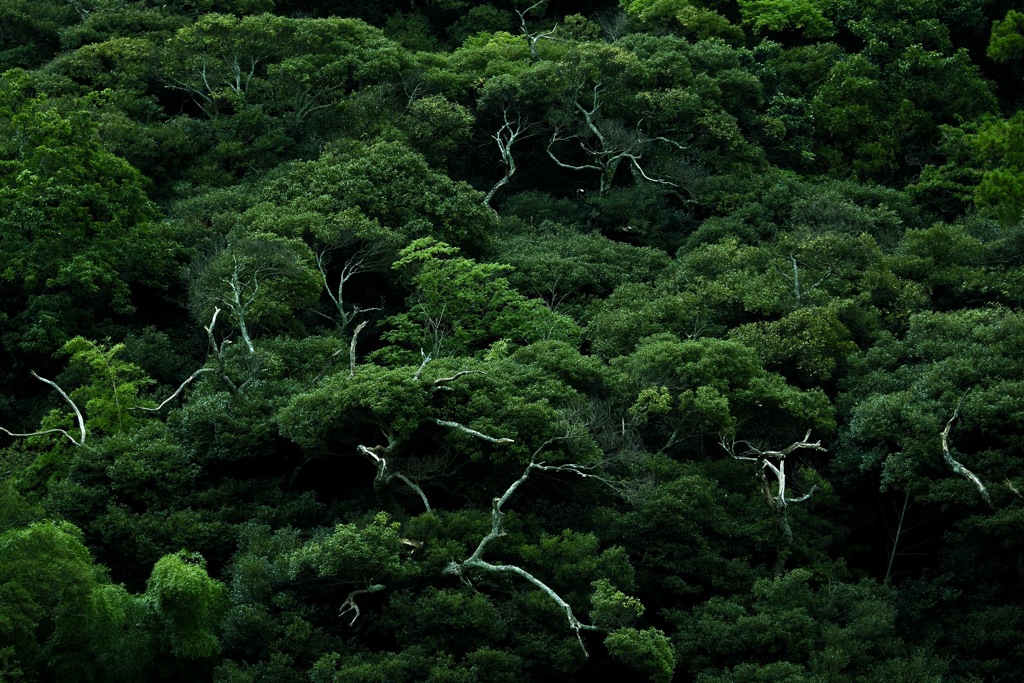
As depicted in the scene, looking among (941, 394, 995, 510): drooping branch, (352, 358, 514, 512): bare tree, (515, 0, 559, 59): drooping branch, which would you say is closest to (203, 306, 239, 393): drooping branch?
(352, 358, 514, 512): bare tree

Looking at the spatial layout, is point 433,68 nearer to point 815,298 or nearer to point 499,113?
point 499,113

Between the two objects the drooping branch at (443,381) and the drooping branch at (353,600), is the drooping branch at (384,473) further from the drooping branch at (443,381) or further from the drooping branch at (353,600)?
the drooping branch at (353,600)

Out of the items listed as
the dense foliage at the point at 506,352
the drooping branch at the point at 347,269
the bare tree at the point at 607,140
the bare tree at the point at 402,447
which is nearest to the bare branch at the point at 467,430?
the bare tree at the point at 402,447

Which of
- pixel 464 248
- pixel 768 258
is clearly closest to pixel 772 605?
pixel 768 258

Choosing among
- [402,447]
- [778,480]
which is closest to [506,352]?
[402,447]

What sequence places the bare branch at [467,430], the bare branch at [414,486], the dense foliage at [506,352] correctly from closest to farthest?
the dense foliage at [506,352], the bare branch at [467,430], the bare branch at [414,486]

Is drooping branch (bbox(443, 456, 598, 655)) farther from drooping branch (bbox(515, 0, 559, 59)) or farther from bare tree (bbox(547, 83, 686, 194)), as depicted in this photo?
drooping branch (bbox(515, 0, 559, 59))

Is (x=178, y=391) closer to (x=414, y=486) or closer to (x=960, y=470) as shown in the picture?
(x=414, y=486)

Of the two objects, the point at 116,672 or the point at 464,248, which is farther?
the point at 464,248
